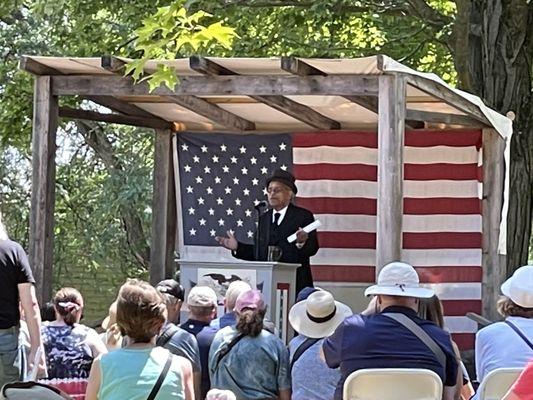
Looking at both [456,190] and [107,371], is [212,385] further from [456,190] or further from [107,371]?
[456,190]

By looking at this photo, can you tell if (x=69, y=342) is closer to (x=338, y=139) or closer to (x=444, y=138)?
(x=338, y=139)

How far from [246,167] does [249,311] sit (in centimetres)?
546

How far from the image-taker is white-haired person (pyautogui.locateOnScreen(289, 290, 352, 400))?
606 cm

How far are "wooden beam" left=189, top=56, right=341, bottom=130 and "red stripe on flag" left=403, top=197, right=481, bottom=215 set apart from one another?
112cm

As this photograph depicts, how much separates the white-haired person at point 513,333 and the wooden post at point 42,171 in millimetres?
5024

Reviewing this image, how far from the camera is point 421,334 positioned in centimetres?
A: 522

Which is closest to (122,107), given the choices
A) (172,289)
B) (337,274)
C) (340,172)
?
(340,172)

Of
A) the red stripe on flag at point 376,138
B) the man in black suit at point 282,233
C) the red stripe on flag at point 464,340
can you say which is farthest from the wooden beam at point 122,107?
the red stripe on flag at point 464,340

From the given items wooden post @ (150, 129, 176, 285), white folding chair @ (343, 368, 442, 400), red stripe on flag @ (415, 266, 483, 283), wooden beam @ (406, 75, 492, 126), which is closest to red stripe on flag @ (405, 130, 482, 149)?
wooden beam @ (406, 75, 492, 126)

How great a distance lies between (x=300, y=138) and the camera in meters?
11.6

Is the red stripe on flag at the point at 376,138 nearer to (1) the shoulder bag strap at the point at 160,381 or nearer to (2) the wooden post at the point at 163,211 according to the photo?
(2) the wooden post at the point at 163,211

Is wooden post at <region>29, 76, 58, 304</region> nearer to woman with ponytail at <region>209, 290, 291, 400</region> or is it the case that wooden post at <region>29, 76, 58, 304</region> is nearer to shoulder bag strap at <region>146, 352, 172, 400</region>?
woman with ponytail at <region>209, 290, 291, 400</region>

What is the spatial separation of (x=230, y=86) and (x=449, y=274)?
11.2ft

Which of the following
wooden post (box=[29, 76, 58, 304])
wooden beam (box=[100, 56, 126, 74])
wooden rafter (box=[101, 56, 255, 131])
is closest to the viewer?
wooden beam (box=[100, 56, 126, 74])
